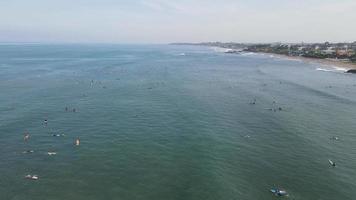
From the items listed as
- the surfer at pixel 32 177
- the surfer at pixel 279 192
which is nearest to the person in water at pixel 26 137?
the surfer at pixel 32 177

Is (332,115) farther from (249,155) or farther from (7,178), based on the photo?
(7,178)

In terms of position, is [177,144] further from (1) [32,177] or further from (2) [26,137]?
(2) [26,137]

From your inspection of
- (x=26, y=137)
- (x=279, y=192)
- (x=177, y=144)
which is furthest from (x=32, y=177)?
(x=279, y=192)

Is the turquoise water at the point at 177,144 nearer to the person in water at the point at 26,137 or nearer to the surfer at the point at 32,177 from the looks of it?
the surfer at the point at 32,177

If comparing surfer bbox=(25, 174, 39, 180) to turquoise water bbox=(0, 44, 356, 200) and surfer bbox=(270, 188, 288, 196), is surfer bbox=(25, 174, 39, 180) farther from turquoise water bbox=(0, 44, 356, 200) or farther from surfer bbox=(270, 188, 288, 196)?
surfer bbox=(270, 188, 288, 196)

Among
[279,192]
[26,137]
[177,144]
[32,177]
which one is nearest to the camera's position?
[279,192]

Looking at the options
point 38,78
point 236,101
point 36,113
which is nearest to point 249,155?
point 236,101

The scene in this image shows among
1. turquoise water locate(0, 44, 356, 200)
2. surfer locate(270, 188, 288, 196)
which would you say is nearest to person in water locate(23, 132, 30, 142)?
turquoise water locate(0, 44, 356, 200)

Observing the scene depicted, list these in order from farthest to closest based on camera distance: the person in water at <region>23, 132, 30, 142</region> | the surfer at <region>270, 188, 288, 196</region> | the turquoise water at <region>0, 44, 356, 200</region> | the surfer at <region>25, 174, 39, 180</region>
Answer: the person in water at <region>23, 132, 30, 142</region>
the surfer at <region>25, 174, 39, 180</region>
the turquoise water at <region>0, 44, 356, 200</region>
the surfer at <region>270, 188, 288, 196</region>
